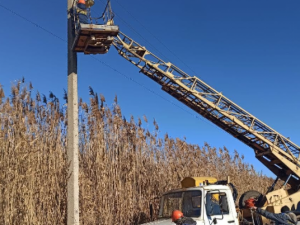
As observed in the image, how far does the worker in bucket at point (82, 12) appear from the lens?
8108 millimetres

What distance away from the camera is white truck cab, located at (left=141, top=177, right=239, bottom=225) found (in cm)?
691

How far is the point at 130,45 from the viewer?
10.6 metres

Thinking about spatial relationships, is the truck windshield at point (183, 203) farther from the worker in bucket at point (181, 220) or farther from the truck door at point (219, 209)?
the worker in bucket at point (181, 220)

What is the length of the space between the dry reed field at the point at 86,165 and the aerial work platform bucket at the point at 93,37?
227 centimetres

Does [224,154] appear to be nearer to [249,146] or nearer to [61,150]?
[249,146]

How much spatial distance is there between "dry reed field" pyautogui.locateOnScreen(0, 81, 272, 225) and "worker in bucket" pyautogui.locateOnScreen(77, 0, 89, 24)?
8.83 feet

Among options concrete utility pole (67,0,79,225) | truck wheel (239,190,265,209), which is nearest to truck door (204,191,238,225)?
concrete utility pole (67,0,79,225)

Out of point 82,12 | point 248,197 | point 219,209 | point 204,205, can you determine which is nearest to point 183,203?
point 204,205

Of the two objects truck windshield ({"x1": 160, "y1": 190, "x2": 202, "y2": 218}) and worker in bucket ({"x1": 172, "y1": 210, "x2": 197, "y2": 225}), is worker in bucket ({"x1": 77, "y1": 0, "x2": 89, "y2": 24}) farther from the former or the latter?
worker in bucket ({"x1": 172, "y1": 210, "x2": 197, "y2": 225})

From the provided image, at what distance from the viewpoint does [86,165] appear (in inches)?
397

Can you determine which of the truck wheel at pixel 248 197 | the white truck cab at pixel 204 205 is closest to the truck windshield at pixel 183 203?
the white truck cab at pixel 204 205

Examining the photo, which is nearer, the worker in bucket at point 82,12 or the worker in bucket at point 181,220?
the worker in bucket at point 181,220

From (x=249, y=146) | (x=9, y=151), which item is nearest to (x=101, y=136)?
(x=9, y=151)

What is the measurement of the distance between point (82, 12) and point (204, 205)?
5.45 metres
